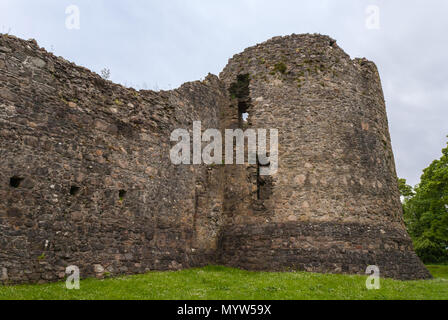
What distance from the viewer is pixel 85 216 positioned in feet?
34.4

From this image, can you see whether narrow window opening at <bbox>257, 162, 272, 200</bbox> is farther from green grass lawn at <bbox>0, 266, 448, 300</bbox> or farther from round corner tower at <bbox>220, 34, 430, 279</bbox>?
green grass lawn at <bbox>0, 266, 448, 300</bbox>

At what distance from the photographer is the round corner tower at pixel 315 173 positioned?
45.4ft

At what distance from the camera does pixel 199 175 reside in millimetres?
15172

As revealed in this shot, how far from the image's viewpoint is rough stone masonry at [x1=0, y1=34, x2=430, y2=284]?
9.52m

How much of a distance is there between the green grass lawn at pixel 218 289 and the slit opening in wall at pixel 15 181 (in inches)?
94.9

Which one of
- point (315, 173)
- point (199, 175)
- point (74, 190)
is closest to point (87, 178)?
point (74, 190)

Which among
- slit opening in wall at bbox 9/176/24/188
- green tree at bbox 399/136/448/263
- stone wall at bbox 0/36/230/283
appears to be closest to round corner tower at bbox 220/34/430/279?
stone wall at bbox 0/36/230/283

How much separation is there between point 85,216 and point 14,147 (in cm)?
263

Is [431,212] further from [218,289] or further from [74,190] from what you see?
[74,190]

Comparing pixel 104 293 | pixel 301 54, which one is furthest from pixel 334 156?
pixel 104 293

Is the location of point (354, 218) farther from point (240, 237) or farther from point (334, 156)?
point (240, 237)

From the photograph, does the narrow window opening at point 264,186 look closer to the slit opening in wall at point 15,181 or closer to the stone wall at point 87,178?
the stone wall at point 87,178

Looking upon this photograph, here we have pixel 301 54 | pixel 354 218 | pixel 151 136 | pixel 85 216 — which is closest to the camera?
pixel 85 216

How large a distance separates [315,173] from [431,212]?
15670 millimetres
